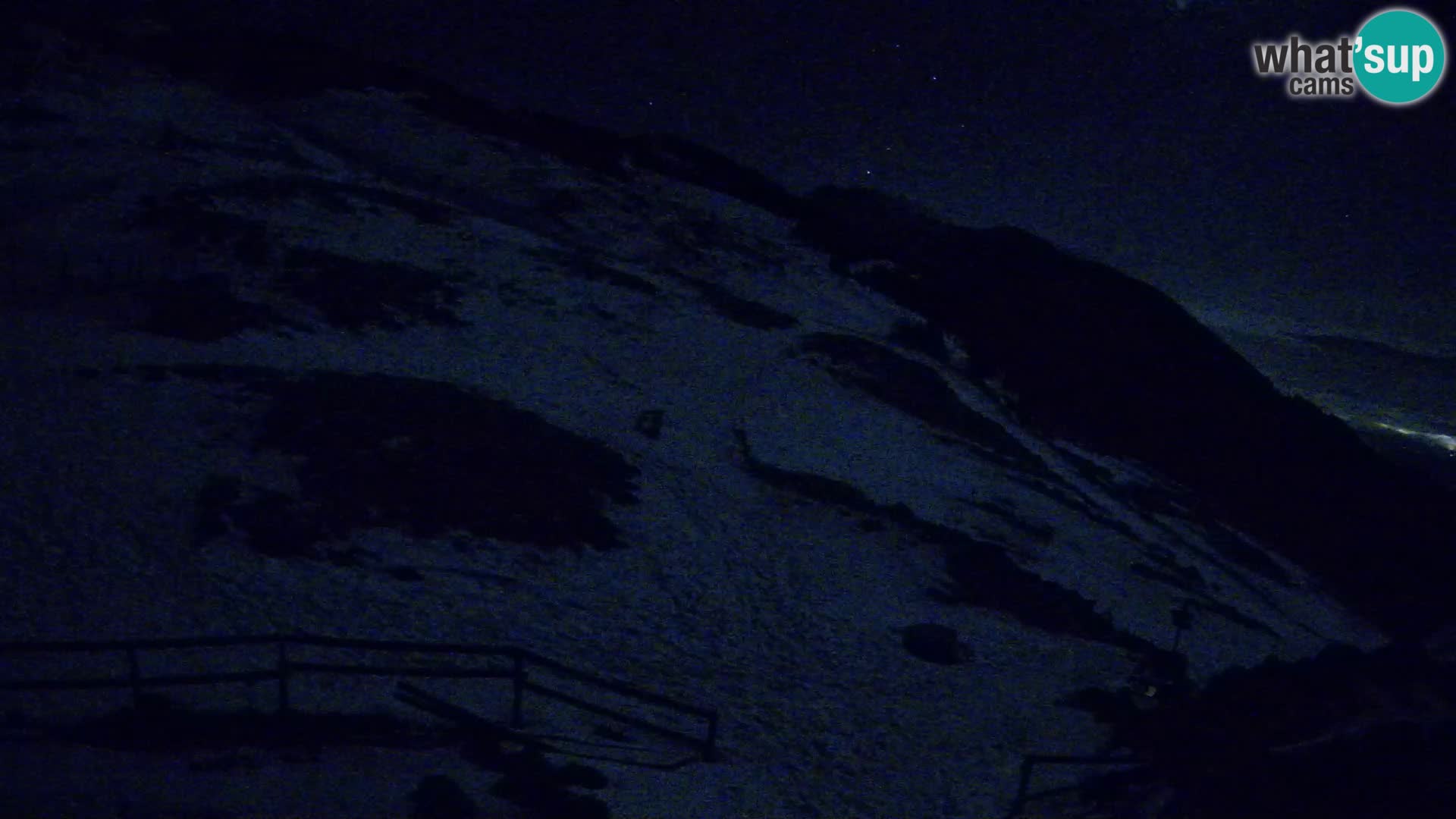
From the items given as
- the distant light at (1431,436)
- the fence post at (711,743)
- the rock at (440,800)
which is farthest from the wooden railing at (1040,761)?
the distant light at (1431,436)

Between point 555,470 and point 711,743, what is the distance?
10393mm

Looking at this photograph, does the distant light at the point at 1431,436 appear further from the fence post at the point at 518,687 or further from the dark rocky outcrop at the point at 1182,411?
the fence post at the point at 518,687

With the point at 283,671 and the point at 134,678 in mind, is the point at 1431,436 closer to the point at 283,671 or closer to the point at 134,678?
the point at 283,671

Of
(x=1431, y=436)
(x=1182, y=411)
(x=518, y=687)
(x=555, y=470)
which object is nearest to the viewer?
(x=518, y=687)

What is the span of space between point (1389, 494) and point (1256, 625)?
56.7 ft

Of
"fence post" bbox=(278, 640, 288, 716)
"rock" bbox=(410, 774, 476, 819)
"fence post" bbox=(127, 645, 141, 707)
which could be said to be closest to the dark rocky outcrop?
"rock" bbox=(410, 774, 476, 819)

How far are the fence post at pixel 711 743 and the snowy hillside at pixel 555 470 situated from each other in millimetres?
222

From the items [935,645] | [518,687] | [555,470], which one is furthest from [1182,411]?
[518,687]

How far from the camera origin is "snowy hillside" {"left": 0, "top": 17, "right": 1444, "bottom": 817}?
16375 millimetres

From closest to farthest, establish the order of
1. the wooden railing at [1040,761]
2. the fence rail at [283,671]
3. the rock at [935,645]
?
the fence rail at [283,671]
the wooden railing at [1040,761]
the rock at [935,645]

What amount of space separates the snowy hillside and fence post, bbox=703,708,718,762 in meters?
0.22

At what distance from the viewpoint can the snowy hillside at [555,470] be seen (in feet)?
53.7

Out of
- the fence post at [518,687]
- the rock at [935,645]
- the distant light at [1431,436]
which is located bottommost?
the distant light at [1431,436]

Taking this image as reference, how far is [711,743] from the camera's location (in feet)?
45.1
